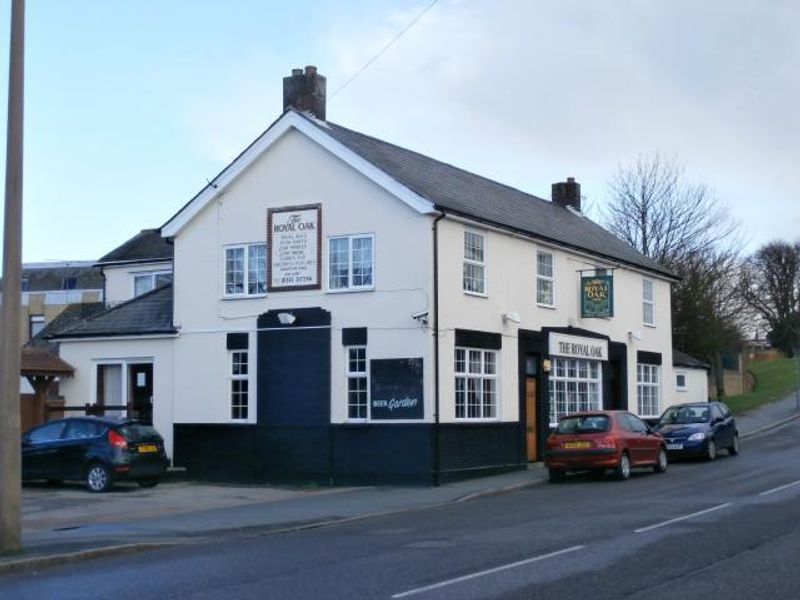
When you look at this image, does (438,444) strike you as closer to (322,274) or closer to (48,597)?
(322,274)

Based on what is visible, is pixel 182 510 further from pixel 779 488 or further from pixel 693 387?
pixel 693 387

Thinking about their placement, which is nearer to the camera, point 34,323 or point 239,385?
point 239,385

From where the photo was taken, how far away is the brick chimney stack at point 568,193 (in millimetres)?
37281

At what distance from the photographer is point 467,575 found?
10.7m

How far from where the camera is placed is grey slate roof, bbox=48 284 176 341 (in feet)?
90.1

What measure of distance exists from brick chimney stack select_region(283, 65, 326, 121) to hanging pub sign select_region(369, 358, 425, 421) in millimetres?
7183

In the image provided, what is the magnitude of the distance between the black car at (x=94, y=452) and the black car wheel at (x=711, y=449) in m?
13.9

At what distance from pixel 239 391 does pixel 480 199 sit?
8.01m

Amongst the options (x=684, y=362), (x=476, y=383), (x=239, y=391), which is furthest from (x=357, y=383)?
(x=684, y=362)

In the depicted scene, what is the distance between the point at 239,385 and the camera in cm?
2597

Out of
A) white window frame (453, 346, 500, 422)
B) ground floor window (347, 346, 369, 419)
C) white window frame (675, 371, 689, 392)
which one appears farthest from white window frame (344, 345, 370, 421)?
white window frame (675, 371, 689, 392)

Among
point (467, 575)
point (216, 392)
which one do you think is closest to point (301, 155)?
point (216, 392)

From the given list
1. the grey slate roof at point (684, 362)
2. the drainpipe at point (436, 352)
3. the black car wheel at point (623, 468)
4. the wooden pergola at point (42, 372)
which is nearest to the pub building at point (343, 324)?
the drainpipe at point (436, 352)

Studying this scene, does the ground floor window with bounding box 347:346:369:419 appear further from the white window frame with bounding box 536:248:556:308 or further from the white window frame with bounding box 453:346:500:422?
the white window frame with bounding box 536:248:556:308
